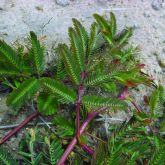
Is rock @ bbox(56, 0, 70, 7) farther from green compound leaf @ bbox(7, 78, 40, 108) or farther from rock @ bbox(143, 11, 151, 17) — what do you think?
green compound leaf @ bbox(7, 78, 40, 108)

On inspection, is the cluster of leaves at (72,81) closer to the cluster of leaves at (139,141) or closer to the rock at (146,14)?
the cluster of leaves at (139,141)

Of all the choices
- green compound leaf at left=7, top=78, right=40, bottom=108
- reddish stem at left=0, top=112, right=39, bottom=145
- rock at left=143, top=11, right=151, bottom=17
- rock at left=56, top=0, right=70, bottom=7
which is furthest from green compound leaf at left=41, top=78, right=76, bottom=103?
rock at left=143, top=11, right=151, bottom=17

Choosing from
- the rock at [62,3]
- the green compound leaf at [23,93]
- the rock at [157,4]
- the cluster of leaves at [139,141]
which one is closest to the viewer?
the cluster of leaves at [139,141]

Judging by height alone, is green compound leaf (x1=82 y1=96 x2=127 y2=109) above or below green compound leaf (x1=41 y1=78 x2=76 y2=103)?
below

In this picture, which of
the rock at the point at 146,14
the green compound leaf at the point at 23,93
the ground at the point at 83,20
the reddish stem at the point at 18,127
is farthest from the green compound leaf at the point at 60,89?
the rock at the point at 146,14

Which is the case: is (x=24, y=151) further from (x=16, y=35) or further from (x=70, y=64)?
(x=16, y=35)

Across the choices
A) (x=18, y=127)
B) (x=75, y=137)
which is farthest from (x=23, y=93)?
(x=75, y=137)

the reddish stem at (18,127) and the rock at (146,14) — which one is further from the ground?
the rock at (146,14)
